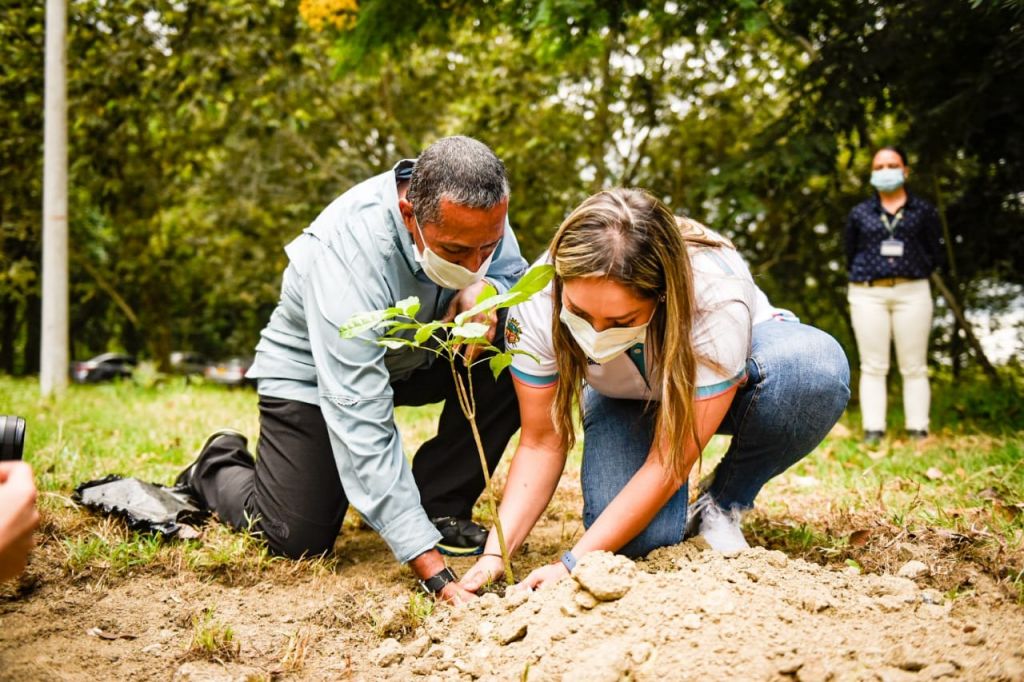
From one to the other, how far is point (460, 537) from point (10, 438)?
162 centimetres

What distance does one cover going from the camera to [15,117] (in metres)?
9.65

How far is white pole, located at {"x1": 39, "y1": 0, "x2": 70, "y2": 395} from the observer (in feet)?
23.6

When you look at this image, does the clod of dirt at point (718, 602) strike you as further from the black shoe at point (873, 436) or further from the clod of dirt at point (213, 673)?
→ the black shoe at point (873, 436)

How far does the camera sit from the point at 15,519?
1.24m

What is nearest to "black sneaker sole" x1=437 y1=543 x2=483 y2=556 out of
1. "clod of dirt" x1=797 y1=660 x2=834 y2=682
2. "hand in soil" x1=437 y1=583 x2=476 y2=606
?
"hand in soil" x1=437 y1=583 x2=476 y2=606

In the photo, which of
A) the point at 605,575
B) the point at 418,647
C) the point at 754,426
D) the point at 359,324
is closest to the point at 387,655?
the point at 418,647

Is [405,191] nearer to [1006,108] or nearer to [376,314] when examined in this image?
[376,314]

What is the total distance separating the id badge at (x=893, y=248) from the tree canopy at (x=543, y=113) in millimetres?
984

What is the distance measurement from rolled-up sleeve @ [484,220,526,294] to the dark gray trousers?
0.33 m

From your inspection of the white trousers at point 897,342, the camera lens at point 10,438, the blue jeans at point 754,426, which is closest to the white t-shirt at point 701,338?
the blue jeans at point 754,426

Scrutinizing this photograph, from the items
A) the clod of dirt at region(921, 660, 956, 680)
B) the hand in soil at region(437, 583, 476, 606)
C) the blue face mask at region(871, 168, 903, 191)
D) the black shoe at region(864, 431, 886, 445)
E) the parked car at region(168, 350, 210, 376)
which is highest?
the blue face mask at region(871, 168, 903, 191)

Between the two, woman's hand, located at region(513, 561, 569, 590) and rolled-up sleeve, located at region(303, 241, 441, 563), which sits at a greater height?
rolled-up sleeve, located at region(303, 241, 441, 563)

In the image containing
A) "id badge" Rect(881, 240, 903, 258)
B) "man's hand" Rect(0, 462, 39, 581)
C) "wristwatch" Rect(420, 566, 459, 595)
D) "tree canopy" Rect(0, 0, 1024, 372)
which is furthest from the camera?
"tree canopy" Rect(0, 0, 1024, 372)

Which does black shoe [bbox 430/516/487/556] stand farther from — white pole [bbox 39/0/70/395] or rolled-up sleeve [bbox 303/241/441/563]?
white pole [bbox 39/0/70/395]
